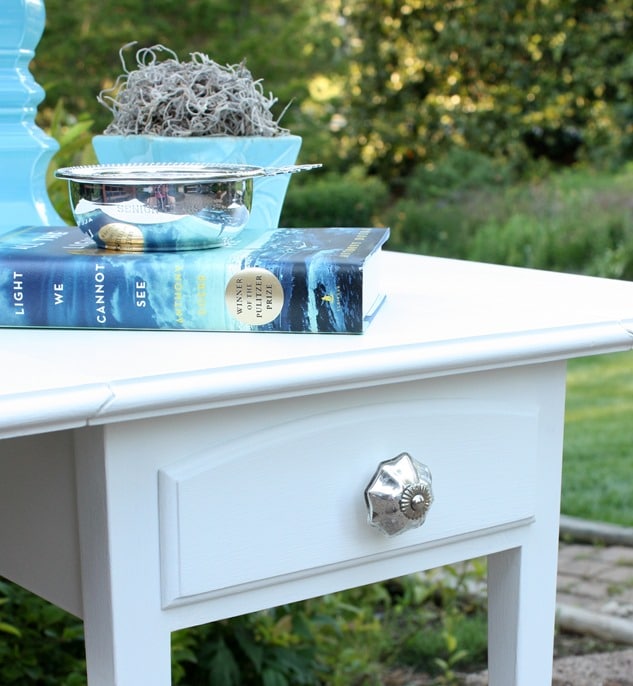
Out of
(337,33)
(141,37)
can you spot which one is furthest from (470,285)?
(337,33)

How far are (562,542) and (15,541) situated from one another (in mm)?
2170

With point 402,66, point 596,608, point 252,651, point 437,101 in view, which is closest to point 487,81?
point 437,101

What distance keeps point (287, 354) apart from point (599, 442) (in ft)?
9.78

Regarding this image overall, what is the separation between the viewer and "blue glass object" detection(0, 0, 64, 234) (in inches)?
45.1

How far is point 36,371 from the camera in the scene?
27.5 inches

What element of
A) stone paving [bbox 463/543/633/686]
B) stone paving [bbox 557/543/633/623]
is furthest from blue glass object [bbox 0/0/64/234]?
stone paving [bbox 557/543/633/623]

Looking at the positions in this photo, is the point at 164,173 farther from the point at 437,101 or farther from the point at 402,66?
the point at 402,66

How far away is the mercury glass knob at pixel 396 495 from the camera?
2.73ft

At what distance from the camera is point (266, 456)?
78 cm

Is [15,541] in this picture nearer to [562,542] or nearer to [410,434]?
[410,434]

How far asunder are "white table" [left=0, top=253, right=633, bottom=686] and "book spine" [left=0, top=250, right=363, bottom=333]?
0.02 m

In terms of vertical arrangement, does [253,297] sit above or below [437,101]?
above

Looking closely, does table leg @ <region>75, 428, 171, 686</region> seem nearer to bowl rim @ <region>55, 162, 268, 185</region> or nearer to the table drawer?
the table drawer

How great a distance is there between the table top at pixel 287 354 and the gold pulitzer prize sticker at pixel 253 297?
0.05 feet
